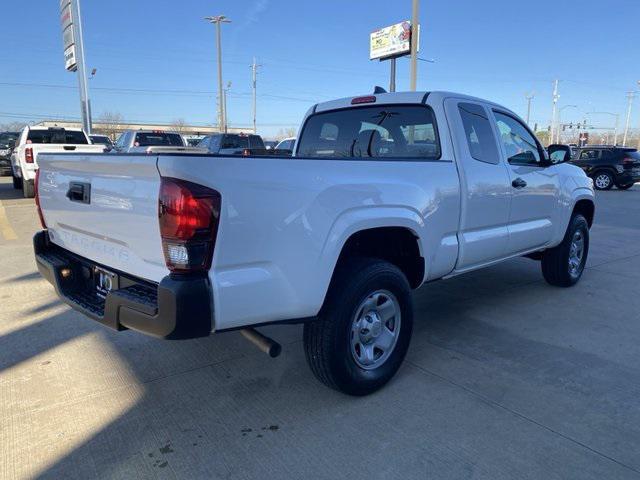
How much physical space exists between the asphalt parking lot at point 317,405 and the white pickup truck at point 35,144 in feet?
28.5

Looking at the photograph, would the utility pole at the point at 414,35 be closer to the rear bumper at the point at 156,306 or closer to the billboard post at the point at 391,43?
the billboard post at the point at 391,43

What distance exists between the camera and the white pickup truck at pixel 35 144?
11.9m

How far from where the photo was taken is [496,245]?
13.6ft

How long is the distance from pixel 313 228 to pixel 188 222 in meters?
0.67

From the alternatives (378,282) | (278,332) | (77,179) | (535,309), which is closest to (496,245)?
(535,309)

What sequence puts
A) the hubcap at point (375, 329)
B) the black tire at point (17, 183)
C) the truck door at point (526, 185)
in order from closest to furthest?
1. the hubcap at point (375, 329)
2. the truck door at point (526, 185)
3. the black tire at point (17, 183)

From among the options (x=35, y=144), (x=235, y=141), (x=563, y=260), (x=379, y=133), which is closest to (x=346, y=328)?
(x=379, y=133)

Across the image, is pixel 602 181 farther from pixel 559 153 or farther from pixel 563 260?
pixel 559 153

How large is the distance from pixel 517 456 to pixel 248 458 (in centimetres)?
137

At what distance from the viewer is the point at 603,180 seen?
20516 mm

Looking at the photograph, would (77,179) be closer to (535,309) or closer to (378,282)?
Result: (378,282)

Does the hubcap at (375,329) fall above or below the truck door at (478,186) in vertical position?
below

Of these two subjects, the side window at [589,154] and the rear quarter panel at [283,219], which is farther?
the side window at [589,154]

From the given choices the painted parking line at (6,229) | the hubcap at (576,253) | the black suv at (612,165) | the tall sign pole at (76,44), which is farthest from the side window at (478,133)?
the black suv at (612,165)
